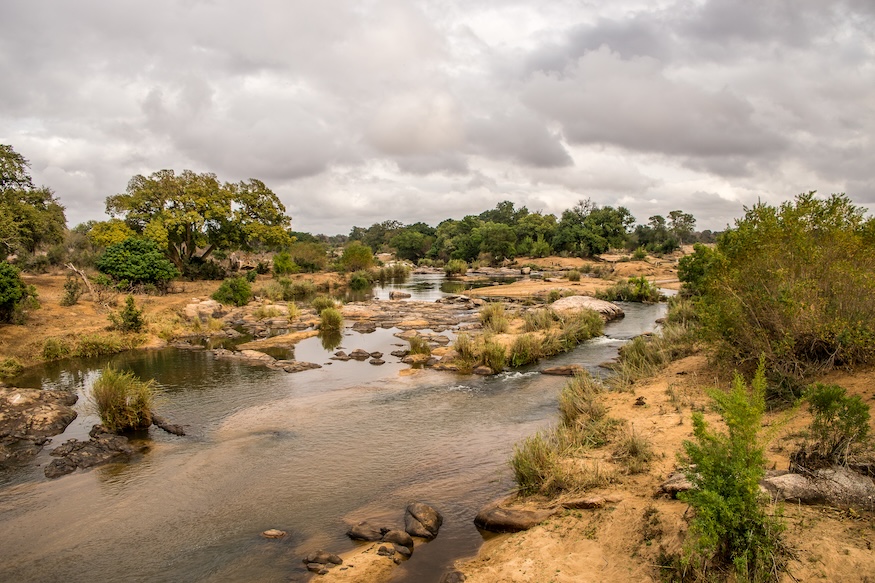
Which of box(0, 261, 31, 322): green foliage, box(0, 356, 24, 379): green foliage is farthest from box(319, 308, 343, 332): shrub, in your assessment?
box(0, 261, 31, 322): green foliage

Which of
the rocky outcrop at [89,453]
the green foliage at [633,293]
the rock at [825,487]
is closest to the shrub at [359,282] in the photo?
the green foliage at [633,293]

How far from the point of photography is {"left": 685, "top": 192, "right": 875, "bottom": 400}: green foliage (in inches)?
409

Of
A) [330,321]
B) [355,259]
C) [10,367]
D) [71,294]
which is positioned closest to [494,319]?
[330,321]

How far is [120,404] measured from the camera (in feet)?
44.2

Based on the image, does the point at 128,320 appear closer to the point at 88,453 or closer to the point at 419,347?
the point at 419,347

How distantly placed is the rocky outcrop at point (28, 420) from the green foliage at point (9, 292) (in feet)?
31.4

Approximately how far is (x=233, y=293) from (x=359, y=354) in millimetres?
18670

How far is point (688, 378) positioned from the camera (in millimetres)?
14086

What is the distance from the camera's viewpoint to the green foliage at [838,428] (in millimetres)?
6781

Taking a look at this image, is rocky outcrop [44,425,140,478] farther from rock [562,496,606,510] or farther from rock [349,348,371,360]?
rock [349,348,371,360]

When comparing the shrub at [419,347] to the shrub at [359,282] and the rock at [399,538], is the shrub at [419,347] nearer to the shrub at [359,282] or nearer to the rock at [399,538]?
the rock at [399,538]

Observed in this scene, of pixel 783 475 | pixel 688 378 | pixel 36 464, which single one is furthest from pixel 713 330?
pixel 36 464

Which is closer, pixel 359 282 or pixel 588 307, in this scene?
pixel 588 307

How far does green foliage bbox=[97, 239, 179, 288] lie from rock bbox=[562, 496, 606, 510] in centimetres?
3556
